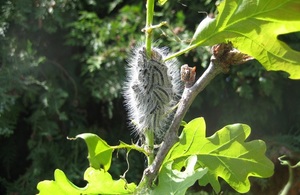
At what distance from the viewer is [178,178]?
0.60m

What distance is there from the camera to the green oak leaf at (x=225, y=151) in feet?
2.15

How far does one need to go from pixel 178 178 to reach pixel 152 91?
4.3 inches

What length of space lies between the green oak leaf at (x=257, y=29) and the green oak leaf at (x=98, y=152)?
16 cm

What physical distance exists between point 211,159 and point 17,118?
1.18 meters

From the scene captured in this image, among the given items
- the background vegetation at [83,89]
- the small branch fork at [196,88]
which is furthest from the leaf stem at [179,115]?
the background vegetation at [83,89]

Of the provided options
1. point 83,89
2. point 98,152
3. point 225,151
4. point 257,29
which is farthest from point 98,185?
point 83,89

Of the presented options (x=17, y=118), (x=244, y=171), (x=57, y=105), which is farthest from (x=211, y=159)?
(x=17, y=118)

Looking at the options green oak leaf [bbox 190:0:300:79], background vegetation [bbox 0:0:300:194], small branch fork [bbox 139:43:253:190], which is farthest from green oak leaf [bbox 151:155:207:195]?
background vegetation [bbox 0:0:300:194]

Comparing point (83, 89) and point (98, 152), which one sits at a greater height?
point (98, 152)

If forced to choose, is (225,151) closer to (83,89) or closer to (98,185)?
(98,185)

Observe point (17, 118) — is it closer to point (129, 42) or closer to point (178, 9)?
point (129, 42)

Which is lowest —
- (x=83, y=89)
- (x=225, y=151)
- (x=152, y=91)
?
(x=83, y=89)

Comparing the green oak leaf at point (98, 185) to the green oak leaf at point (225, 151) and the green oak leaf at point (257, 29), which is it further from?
the green oak leaf at point (257, 29)

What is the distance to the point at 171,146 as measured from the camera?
618 mm
